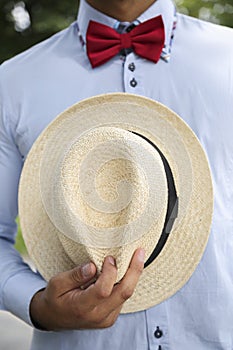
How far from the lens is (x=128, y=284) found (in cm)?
193

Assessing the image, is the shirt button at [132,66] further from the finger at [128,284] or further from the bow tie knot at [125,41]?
the finger at [128,284]

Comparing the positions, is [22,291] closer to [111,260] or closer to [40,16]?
[111,260]

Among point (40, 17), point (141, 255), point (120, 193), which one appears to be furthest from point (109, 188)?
point (40, 17)

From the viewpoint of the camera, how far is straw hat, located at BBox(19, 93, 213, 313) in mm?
1991

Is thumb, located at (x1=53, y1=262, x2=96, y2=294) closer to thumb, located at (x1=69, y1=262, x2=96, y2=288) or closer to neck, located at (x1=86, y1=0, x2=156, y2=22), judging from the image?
thumb, located at (x1=69, y1=262, x2=96, y2=288)

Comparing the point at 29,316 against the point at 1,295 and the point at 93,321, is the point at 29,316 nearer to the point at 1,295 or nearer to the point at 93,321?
the point at 1,295

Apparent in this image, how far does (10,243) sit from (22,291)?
0.75 feet

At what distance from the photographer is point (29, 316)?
7.31 ft

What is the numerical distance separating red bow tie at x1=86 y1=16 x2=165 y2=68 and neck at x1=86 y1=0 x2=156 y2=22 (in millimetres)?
33

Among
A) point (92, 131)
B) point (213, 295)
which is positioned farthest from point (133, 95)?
point (213, 295)

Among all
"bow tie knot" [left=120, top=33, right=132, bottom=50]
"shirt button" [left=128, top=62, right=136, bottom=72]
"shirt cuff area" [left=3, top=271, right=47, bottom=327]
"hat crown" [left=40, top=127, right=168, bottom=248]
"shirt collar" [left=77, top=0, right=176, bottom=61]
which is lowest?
"shirt cuff area" [left=3, top=271, right=47, bottom=327]

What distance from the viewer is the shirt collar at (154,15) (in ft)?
7.86

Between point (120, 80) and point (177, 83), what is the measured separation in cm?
14

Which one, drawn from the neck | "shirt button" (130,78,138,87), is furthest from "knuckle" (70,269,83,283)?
the neck
